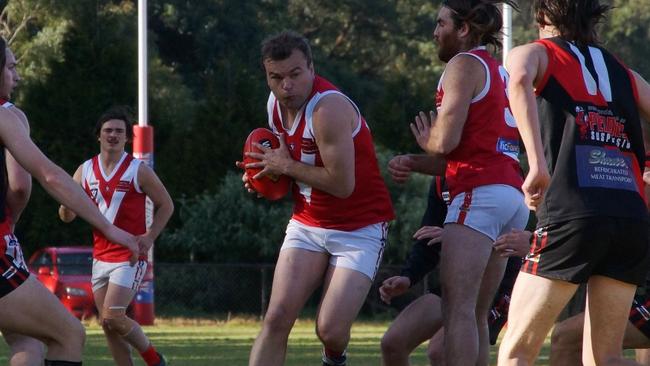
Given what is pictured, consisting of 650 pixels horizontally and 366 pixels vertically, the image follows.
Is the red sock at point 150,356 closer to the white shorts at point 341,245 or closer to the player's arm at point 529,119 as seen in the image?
the white shorts at point 341,245

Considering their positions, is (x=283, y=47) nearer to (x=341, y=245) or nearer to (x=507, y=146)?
(x=341, y=245)

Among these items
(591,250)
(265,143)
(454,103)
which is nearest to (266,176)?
(265,143)

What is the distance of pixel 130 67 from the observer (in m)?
34.8

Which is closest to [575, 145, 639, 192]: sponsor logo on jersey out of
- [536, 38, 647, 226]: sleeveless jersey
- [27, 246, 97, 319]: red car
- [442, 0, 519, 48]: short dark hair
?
[536, 38, 647, 226]: sleeveless jersey

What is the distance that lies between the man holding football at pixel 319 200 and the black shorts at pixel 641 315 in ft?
4.55

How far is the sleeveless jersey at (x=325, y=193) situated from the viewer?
7.04m

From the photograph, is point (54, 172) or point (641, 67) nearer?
point (54, 172)

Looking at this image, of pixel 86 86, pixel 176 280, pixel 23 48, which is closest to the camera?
pixel 176 280

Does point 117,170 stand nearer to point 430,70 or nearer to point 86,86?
point 86,86

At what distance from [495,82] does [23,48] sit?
34364mm

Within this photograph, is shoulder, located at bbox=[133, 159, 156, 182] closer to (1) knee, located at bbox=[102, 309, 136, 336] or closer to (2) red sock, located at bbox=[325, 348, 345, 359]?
(1) knee, located at bbox=[102, 309, 136, 336]

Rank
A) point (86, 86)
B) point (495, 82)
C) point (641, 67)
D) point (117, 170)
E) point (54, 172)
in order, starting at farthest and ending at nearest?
point (641, 67) → point (86, 86) → point (117, 170) → point (495, 82) → point (54, 172)

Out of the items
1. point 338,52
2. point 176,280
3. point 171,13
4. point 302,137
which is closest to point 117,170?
point 302,137

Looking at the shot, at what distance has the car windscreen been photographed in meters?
26.8
